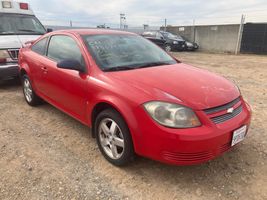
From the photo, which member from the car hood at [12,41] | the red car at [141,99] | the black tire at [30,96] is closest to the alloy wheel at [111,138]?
the red car at [141,99]

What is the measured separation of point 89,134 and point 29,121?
1176 mm

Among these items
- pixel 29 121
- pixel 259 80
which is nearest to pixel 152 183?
pixel 29 121

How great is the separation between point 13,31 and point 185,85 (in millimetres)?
5563

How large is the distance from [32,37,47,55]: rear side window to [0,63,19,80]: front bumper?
1.58 metres

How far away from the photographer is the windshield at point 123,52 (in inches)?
130

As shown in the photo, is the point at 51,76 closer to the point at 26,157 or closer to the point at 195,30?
the point at 26,157

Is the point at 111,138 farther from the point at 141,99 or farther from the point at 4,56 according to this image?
the point at 4,56

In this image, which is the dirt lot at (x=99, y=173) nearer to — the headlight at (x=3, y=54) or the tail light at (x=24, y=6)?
the headlight at (x=3, y=54)

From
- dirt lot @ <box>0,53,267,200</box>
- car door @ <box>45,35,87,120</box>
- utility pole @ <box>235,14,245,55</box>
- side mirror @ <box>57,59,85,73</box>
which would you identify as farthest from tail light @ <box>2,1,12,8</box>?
utility pole @ <box>235,14,245,55</box>

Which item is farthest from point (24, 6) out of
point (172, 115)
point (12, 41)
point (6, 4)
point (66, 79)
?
point (172, 115)

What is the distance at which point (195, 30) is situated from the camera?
67.1 feet

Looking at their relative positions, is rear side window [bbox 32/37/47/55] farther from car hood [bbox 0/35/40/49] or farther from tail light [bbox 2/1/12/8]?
tail light [bbox 2/1/12/8]

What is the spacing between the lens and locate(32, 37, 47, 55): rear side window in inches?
177

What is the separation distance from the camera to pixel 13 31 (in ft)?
22.5
